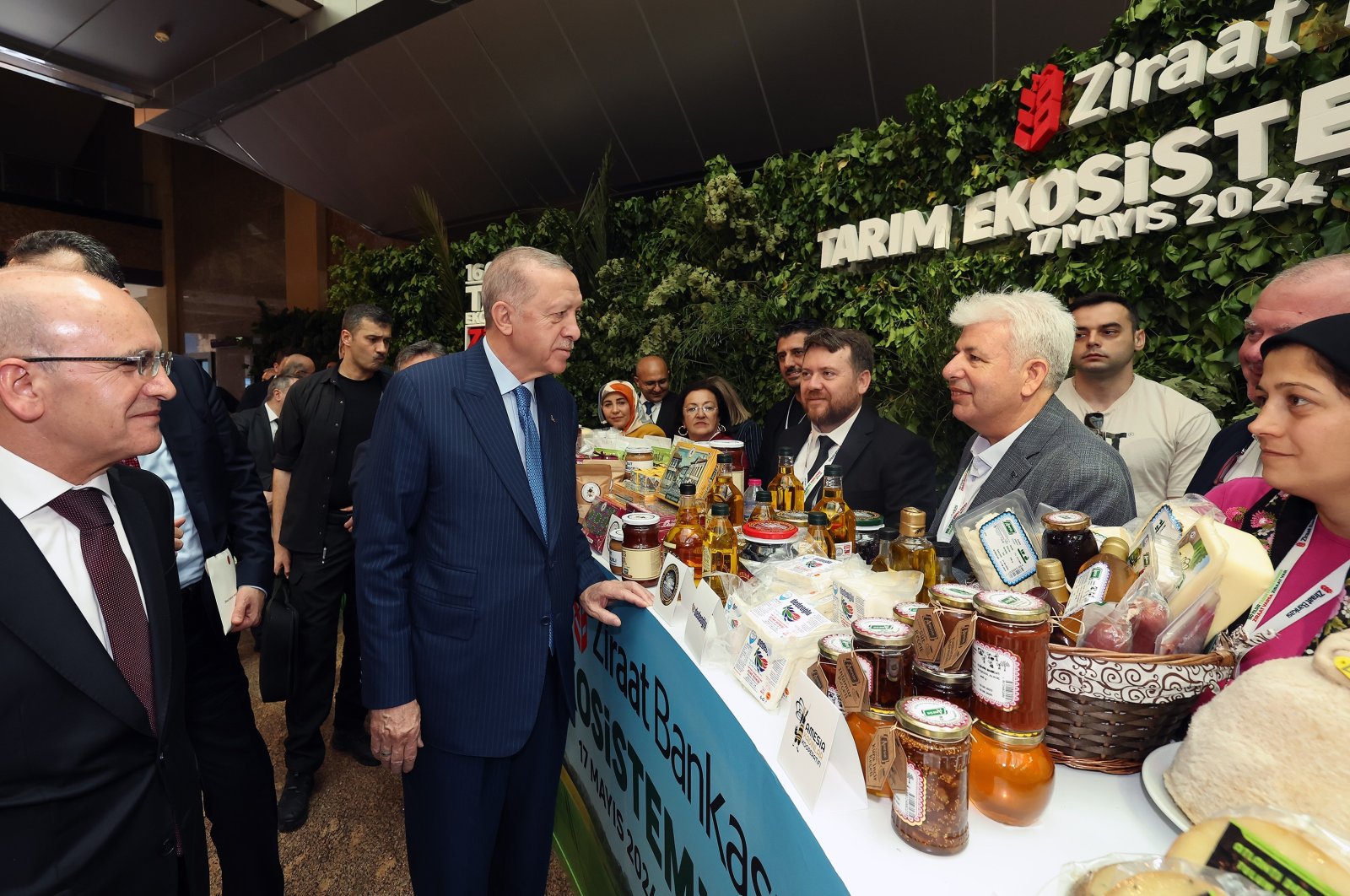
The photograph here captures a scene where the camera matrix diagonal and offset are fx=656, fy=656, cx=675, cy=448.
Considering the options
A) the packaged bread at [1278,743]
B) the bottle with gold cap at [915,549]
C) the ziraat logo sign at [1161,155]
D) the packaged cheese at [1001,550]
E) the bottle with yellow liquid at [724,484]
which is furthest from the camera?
the ziraat logo sign at [1161,155]

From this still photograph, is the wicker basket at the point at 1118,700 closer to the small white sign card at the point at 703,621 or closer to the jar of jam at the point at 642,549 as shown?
the small white sign card at the point at 703,621

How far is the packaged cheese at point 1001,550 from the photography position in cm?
112

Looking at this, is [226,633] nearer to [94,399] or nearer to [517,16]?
[94,399]

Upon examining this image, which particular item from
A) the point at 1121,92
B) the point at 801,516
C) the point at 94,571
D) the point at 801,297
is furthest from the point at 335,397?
the point at 1121,92

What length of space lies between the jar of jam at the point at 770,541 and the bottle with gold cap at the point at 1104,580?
2.27 ft

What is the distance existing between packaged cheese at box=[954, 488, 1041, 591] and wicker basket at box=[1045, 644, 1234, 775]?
24 centimetres

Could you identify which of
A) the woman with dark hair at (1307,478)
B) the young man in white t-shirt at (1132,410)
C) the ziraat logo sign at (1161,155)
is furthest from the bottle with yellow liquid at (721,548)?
the ziraat logo sign at (1161,155)

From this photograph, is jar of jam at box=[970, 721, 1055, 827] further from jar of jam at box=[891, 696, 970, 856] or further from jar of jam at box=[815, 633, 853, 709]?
jar of jam at box=[815, 633, 853, 709]

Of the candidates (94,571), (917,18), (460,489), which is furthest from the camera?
(917,18)

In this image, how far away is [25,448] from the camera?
1091 mm

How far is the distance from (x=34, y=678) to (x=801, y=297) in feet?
15.6

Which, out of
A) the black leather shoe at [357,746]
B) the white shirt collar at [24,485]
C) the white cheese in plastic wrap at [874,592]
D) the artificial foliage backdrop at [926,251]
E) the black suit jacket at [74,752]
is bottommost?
the black leather shoe at [357,746]

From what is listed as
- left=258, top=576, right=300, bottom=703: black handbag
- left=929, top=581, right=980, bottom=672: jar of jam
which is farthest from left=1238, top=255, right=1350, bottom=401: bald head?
left=258, top=576, right=300, bottom=703: black handbag

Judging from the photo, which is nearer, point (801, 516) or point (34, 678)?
point (34, 678)
